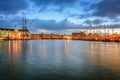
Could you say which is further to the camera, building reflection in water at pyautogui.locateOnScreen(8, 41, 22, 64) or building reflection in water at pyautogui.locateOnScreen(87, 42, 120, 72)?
building reflection in water at pyautogui.locateOnScreen(8, 41, 22, 64)

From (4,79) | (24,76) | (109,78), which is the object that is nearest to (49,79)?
(24,76)

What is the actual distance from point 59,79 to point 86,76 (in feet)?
8.02

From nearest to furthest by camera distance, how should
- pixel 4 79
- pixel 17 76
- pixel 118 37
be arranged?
pixel 4 79
pixel 17 76
pixel 118 37

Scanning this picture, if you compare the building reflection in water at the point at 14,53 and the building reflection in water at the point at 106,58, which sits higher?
the building reflection in water at the point at 14,53

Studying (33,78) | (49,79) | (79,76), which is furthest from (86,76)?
(33,78)

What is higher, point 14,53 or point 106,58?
point 14,53

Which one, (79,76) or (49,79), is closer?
(49,79)

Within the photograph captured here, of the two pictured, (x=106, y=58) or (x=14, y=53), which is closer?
(x=106, y=58)

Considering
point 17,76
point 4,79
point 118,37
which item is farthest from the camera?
point 118,37

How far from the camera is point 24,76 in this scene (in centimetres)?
1698

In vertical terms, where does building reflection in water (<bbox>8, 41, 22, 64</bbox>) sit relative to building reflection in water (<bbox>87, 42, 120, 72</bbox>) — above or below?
above

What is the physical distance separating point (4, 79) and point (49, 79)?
329 cm

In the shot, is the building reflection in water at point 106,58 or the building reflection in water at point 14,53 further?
the building reflection in water at point 14,53

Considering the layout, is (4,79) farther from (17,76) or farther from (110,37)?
(110,37)
